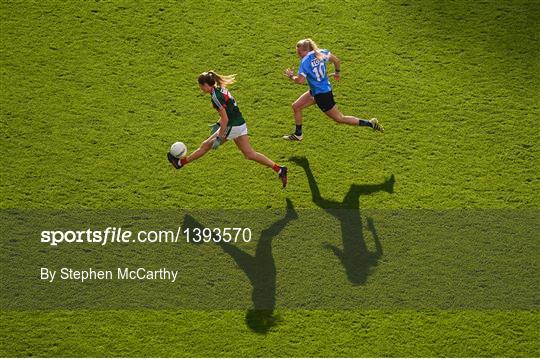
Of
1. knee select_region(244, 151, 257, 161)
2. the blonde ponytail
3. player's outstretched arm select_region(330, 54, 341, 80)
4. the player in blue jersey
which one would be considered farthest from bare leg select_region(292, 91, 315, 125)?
knee select_region(244, 151, 257, 161)

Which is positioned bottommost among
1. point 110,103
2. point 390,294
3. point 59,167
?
point 390,294

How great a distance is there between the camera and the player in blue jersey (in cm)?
1122

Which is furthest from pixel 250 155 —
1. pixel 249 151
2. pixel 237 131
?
pixel 237 131

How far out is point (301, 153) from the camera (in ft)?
38.2

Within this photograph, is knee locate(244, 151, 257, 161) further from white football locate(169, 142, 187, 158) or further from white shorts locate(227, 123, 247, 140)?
white football locate(169, 142, 187, 158)

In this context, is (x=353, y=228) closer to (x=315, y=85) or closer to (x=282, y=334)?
(x=282, y=334)

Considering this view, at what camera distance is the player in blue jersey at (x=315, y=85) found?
11.2 metres

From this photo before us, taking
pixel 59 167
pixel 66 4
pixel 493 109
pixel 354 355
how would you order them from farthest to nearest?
pixel 66 4, pixel 493 109, pixel 59 167, pixel 354 355

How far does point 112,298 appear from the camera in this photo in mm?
9711

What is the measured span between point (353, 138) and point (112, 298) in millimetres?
4273

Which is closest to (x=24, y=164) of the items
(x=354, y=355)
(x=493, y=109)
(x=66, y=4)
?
(x=66, y=4)

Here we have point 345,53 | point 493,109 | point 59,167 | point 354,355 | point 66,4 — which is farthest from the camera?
point 66,4

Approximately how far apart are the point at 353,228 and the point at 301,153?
5.27ft

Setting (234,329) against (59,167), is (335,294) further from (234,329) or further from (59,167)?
(59,167)
